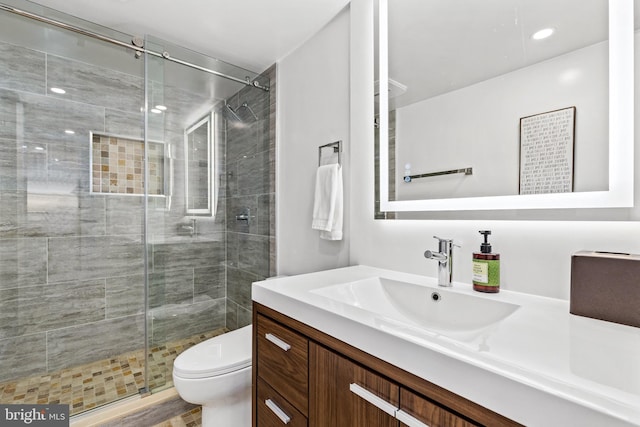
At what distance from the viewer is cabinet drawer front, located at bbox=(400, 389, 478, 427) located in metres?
0.52

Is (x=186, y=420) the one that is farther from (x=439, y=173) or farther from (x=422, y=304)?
(x=439, y=173)

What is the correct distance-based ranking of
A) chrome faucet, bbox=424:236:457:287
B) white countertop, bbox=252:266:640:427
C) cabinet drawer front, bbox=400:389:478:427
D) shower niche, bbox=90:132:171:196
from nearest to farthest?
white countertop, bbox=252:266:640:427 < cabinet drawer front, bbox=400:389:478:427 < chrome faucet, bbox=424:236:457:287 < shower niche, bbox=90:132:171:196

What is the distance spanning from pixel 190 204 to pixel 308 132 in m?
1.03

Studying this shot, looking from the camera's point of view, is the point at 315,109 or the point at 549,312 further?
the point at 315,109

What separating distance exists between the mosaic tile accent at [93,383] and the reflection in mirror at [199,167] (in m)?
0.92

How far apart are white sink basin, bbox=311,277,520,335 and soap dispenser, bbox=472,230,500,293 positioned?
0.21 ft

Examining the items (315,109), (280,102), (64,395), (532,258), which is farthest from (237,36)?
(64,395)

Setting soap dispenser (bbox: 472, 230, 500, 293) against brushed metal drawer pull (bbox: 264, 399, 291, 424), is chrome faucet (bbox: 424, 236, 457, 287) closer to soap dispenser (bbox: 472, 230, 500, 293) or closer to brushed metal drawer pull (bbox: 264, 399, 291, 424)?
soap dispenser (bbox: 472, 230, 500, 293)

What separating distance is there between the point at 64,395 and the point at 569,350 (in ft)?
7.94

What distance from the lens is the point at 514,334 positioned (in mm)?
619

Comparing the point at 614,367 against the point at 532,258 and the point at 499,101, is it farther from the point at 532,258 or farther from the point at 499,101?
the point at 499,101

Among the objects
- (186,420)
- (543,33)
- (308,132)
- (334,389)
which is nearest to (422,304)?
(334,389)

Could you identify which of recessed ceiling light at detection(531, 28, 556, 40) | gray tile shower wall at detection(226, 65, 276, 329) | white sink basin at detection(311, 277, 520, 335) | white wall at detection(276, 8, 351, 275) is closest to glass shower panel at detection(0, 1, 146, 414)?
gray tile shower wall at detection(226, 65, 276, 329)

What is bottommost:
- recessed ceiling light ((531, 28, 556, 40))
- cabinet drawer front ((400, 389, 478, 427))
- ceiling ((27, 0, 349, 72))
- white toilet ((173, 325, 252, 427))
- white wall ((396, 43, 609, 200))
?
white toilet ((173, 325, 252, 427))
